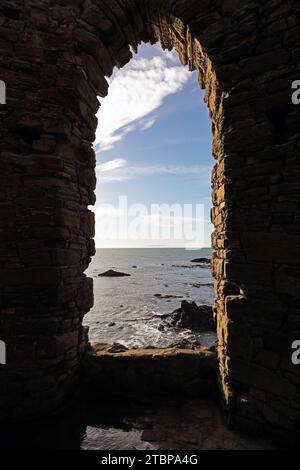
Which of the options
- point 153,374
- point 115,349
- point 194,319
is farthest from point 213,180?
point 194,319

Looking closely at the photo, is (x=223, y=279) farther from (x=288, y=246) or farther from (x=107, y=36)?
(x=107, y=36)

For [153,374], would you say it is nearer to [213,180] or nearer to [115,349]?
[115,349]

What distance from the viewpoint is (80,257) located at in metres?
4.71

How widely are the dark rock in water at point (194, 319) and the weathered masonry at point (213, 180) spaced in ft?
36.5

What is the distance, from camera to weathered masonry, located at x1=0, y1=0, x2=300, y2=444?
3449 mm

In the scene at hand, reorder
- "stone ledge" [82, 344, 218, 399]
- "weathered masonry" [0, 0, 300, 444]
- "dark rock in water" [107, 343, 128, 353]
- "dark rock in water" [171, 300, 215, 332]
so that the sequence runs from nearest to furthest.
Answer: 1. "weathered masonry" [0, 0, 300, 444]
2. "stone ledge" [82, 344, 218, 399]
3. "dark rock in water" [107, 343, 128, 353]
4. "dark rock in water" [171, 300, 215, 332]

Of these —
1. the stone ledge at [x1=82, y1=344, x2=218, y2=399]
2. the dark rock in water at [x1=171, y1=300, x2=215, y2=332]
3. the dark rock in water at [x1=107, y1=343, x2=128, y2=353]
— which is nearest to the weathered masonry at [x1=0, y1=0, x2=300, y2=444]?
the stone ledge at [x1=82, y1=344, x2=218, y2=399]

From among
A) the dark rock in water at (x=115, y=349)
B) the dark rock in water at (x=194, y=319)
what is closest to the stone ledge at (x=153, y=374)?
the dark rock in water at (x=115, y=349)

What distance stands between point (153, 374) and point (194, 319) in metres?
11.6

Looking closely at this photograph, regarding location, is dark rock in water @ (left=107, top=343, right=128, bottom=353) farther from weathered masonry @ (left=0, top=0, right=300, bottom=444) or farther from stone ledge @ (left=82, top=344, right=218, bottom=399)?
weathered masonry @ (left=0, top=0, right=300, bottom=444)

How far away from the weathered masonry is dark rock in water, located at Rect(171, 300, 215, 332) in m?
11.1

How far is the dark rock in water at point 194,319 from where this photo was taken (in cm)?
1487
